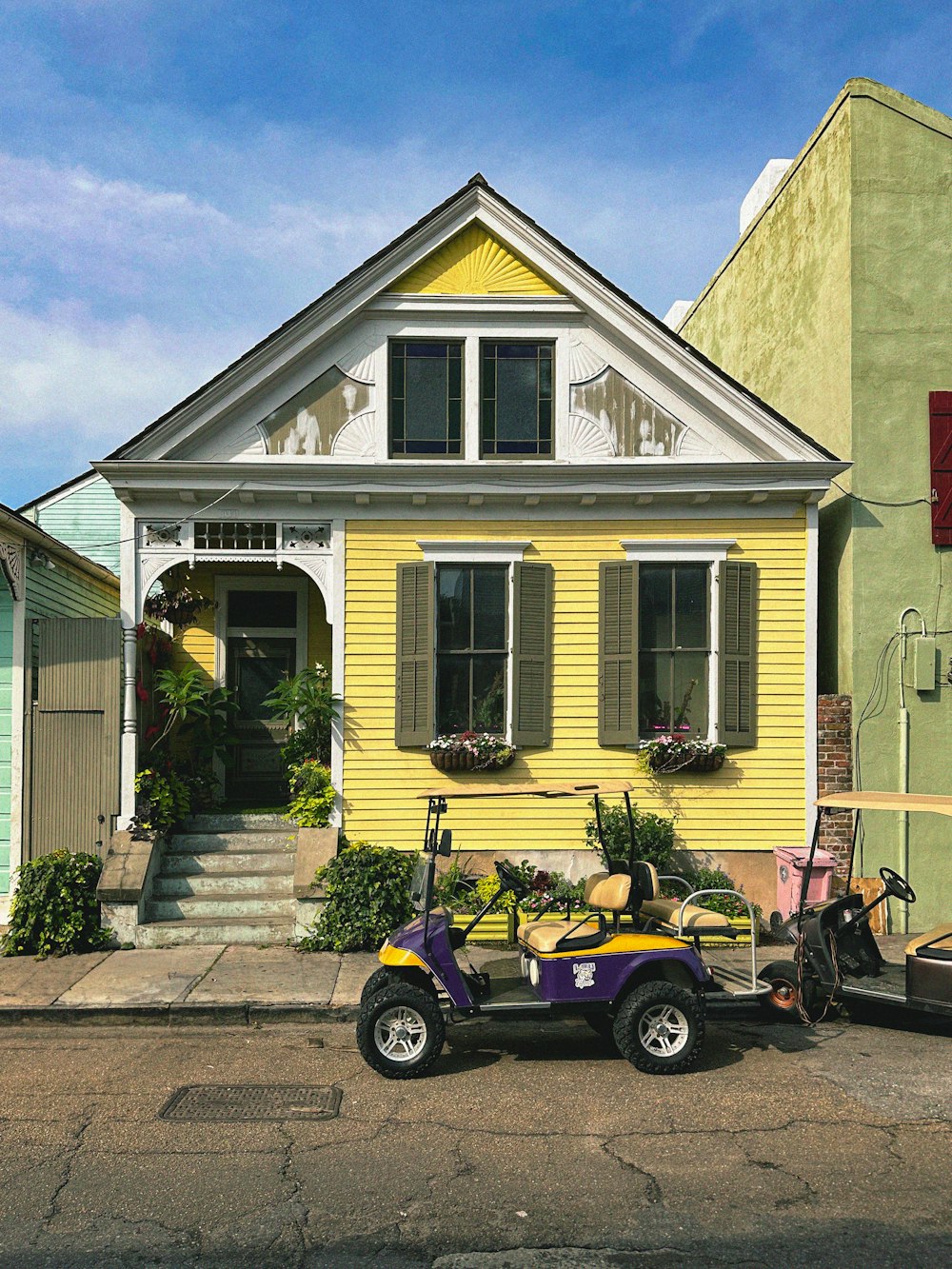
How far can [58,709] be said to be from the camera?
1102cm

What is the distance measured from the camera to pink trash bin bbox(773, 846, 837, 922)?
35.2 feet

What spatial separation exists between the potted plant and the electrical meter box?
4554 mm

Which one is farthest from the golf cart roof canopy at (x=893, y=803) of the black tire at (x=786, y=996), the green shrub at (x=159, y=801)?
the green shrub at (x=159, y=801)

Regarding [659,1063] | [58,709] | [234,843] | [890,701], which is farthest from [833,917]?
[58,709]

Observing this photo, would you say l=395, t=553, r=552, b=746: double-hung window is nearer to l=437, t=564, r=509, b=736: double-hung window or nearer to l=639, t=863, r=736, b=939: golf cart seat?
l=437, t=564, r=509, b=736: double-hung window

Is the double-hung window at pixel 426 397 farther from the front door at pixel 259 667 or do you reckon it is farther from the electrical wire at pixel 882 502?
the electrical wire at pixel 882 502

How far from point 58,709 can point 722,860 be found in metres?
7.44

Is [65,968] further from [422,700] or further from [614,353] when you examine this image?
[614,353]

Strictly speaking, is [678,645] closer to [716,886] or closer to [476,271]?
[716,886]

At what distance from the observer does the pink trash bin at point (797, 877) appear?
10719 millimetres

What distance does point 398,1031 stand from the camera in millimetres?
6973

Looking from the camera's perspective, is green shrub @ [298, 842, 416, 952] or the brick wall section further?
the brick wall section

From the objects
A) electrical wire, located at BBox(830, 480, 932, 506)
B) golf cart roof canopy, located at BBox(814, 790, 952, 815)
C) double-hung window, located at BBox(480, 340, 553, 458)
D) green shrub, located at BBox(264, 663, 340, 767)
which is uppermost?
double-hung window, located at BBox(480, 340, 553, 458)

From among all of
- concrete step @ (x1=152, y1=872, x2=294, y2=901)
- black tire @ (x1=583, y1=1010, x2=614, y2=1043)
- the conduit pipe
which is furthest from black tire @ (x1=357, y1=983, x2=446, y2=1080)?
the conduit pipe
